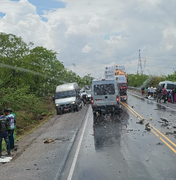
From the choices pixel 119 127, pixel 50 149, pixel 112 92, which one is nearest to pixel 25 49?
pixel 112 92

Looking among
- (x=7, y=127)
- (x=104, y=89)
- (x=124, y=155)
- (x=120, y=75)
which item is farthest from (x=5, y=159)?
(x=120, y=75)

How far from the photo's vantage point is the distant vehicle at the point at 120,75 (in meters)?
34.4

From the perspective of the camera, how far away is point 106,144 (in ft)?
34.2

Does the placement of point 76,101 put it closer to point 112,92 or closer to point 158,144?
point 112,92

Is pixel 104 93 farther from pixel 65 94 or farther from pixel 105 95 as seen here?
pixel 65 94

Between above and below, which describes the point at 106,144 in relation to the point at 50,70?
below

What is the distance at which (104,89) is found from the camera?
1944cm

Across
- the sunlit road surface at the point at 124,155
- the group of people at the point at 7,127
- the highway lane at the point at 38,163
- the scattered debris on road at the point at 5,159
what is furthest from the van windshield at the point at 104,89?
the scattered debris on road at the point at 5,159

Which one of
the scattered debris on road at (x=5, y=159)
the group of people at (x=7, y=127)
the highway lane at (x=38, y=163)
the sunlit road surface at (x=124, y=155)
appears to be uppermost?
the group of people at (x=7, y=127)

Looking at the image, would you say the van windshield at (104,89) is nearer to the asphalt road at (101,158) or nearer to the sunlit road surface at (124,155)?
the sunlit road surface at (124,155)

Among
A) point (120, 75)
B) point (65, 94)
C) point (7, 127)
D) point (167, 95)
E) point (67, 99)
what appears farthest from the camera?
point (120, 75)

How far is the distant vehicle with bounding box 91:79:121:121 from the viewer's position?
1938 centimetres

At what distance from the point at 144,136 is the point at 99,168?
15.5ft

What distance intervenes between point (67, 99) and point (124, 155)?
1748cm
